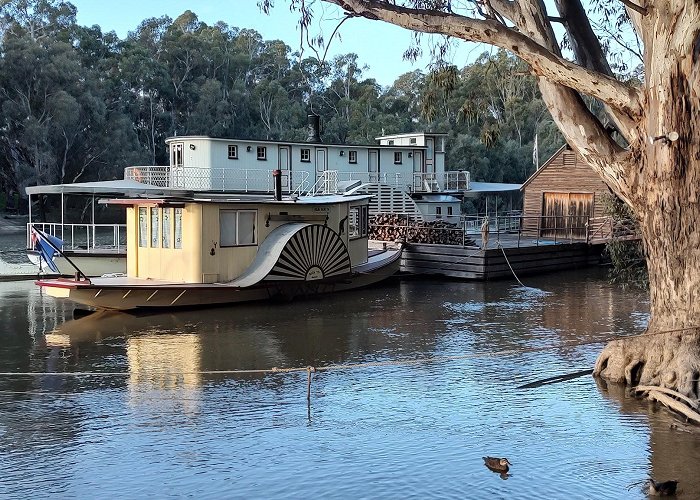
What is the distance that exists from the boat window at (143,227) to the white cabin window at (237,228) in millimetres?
2013

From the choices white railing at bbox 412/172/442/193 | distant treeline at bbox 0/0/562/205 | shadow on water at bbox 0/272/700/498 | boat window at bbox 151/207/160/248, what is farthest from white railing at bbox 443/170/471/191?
boat window at bbox 151/207/160/248

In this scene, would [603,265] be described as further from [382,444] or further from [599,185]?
[382,444]

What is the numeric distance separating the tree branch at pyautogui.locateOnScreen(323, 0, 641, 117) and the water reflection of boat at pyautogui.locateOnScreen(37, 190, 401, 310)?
30.0 ft

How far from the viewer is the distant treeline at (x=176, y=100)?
60.2 m

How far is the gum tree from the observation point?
1100 cm

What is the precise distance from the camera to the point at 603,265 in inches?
1259

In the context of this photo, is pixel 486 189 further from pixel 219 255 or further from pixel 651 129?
pixel 651 129

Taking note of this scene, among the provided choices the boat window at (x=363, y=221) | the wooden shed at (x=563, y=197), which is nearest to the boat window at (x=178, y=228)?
the boat window at (x=363, y=221)

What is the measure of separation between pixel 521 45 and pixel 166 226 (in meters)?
11.9

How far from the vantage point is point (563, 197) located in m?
35.7

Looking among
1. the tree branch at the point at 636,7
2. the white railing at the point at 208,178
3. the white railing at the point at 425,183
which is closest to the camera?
the tree branch at the point at 636,7

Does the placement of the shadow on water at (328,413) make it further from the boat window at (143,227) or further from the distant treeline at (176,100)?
the distant treeline at (176,100)

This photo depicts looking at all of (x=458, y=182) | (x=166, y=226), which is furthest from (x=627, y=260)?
(x=458, y=182)

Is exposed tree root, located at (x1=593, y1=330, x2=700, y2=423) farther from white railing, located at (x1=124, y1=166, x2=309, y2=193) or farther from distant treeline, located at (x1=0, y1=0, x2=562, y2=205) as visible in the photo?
distant treeline, located at (x1=0, y1=0, x2=562, y2=205)
